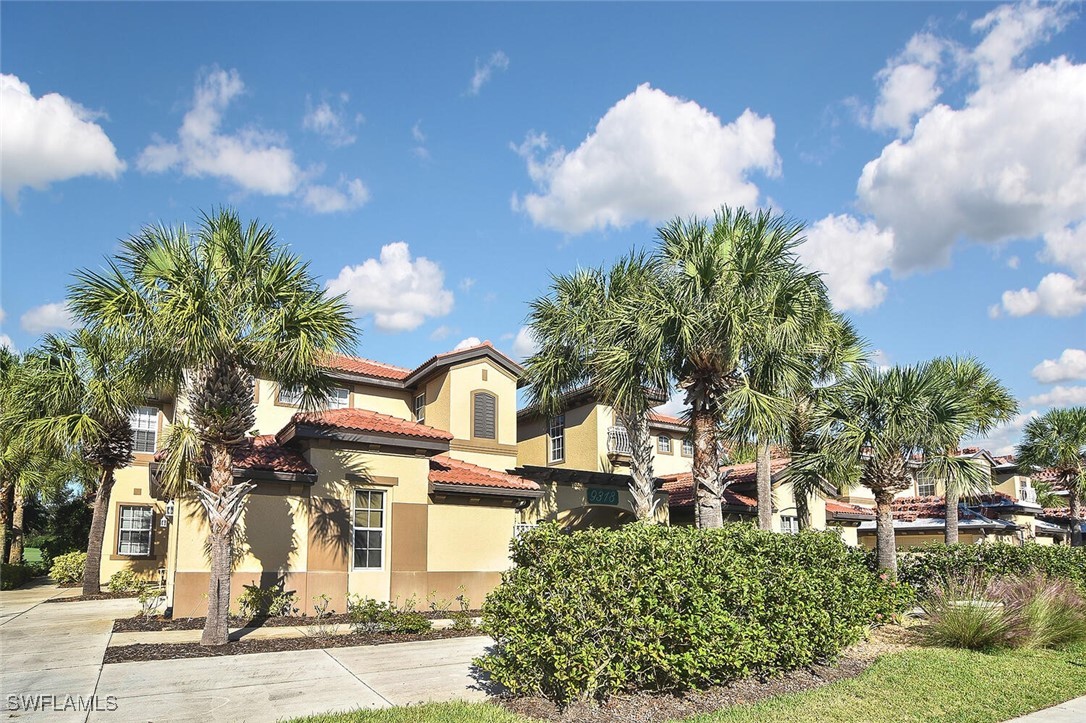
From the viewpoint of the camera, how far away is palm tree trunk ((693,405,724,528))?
1458cm

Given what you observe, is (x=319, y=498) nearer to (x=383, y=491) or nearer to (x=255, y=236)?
(x=383, y=491)

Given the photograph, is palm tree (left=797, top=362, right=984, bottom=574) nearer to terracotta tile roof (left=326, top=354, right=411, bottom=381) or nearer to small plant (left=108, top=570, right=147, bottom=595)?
terracotta tile roof (left=326, top=354, right=411, bottom=381)

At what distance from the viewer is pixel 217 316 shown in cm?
1173

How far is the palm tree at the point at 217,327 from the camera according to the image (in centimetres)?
1141

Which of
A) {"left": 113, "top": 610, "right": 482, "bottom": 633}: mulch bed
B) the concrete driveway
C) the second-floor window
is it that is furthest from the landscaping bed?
the second-floor window

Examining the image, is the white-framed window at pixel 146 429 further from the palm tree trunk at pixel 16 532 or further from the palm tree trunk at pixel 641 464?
the palm tree trunk at pixel 641 464

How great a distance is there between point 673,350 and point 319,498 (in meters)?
8.13

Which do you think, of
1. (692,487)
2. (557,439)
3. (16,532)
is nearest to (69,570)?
(16,532)

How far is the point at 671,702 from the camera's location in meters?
Result: 8.09

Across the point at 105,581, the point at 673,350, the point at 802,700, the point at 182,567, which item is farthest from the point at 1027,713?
the point at 105,581

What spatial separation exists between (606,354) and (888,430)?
21.9 ft

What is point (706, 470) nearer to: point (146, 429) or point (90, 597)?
point (90, 597)

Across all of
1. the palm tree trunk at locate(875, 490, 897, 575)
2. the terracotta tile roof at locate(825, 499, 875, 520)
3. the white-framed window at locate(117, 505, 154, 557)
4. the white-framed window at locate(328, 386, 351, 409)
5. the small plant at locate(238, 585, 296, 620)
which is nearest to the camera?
the small plant at locate(238, 585, 296, 620)

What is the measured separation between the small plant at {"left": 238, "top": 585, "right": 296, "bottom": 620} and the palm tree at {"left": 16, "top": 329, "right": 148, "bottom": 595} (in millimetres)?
8336
